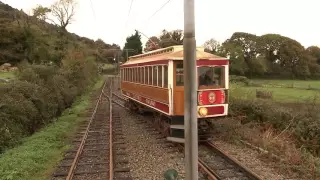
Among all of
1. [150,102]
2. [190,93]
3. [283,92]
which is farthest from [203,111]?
[283,92]

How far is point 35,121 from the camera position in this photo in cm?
1659

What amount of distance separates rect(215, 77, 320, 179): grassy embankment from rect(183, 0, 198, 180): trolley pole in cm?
532

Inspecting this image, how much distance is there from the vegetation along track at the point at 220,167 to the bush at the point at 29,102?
24.8 ft

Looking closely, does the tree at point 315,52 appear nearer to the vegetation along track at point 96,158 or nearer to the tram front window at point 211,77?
the vegetation along track at point 96,158

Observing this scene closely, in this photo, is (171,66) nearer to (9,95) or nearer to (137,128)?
(137,128)

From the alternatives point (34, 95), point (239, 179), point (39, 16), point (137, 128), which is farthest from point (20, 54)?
point (239, 179)

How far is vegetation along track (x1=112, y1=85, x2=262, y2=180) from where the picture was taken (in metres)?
8.07

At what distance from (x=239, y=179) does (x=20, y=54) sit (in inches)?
1872

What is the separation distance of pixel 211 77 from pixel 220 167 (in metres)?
3.37

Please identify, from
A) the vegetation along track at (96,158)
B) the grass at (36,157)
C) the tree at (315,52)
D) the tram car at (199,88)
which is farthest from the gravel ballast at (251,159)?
the tree at (315,52)

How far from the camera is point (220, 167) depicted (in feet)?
29.1

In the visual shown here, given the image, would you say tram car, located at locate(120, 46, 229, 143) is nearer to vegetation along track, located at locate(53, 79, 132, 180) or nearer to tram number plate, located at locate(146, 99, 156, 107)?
tram number plate, located at locate(146, 99, 156, 107)

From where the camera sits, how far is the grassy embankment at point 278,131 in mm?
9291

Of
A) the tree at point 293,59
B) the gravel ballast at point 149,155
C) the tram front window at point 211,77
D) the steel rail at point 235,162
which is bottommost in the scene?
the gravel ballast at point 149,155
